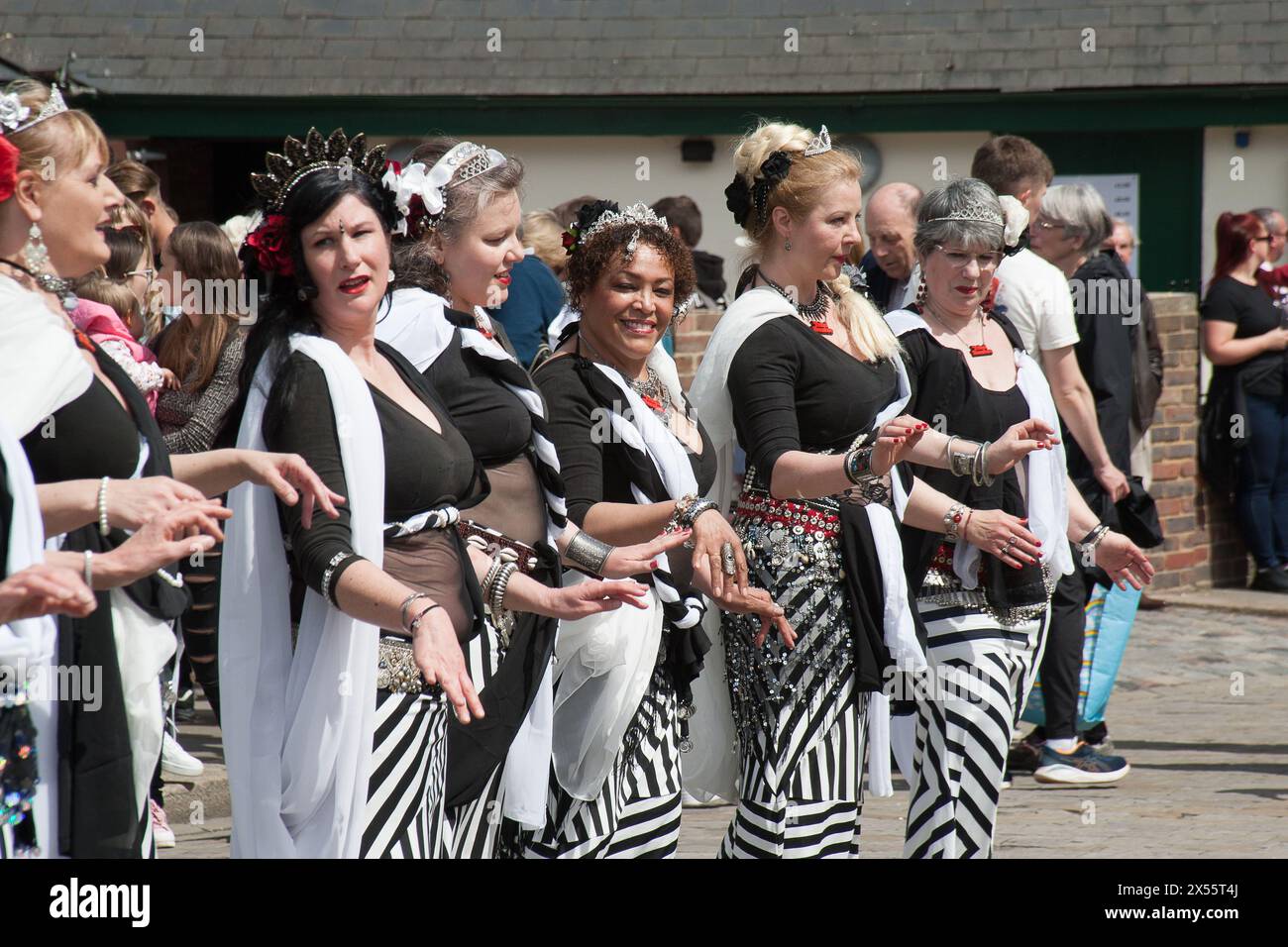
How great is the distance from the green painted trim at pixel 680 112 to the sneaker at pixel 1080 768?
310 inches

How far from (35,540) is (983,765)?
2.73 meters

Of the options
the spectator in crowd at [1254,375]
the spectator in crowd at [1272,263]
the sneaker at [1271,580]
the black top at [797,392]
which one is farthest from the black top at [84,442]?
the sneaker at [1271,580]

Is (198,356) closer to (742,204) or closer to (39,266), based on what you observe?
(742,204)

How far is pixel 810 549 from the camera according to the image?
4.30 metres

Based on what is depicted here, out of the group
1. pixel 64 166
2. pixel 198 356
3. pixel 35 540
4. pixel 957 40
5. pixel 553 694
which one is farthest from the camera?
pixel 957 40

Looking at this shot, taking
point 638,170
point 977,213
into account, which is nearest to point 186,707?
point 977,213

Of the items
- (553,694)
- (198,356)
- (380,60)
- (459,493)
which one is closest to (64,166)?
(459,493)

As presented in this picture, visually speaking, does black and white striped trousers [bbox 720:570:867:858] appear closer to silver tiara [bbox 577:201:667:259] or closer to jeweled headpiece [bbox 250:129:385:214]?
silver tiara [bbox 577:201:667:259]

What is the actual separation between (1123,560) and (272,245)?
2738mm

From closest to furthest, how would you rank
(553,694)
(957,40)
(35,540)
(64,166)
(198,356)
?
(35,540), (64,166), (553,694), (198,356), (957,40)

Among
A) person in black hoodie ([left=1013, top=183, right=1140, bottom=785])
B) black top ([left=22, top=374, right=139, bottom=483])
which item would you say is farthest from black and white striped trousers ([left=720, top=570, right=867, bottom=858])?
person in black hoodie ([left=1013, top=183, right=1140, bottom=785])

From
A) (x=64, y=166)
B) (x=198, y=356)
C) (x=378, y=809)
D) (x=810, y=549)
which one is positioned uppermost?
(x=64, y=166)

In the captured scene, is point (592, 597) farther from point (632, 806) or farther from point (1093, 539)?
point (1093, 539)
